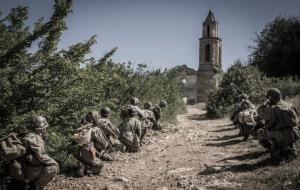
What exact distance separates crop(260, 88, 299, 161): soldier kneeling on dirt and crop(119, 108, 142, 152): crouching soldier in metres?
4.65

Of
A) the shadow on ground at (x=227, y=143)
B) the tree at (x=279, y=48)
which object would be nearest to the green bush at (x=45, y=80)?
the shadow on ground at (x=227, y=143)

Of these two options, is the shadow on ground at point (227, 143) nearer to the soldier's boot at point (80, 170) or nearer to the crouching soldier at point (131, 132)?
the crouching soldier at point (131, 132)

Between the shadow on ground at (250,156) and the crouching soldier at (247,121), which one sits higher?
the crouching soldier at (247,121)

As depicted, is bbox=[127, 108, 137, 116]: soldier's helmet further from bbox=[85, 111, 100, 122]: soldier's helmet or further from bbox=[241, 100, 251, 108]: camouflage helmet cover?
bbox=[241, 100, 251, 108]: camouflage helmet cover

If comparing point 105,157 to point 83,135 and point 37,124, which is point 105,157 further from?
point 37,124

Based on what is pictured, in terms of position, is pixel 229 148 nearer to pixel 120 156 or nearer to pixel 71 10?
pixel 120 156

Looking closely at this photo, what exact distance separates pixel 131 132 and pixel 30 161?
578cm

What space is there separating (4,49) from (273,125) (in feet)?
19.2

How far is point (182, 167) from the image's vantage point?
9078 millimetres

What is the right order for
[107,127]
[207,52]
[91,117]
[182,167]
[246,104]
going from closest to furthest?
1. [91,117]
2. [182,167]
3. [107,127]
4. [246,104]
5. [207,52]

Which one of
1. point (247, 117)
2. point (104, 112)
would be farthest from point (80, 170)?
point (247, 117)

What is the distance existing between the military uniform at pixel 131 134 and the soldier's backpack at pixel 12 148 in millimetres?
5790

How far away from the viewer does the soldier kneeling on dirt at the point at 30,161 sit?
5.89 metres

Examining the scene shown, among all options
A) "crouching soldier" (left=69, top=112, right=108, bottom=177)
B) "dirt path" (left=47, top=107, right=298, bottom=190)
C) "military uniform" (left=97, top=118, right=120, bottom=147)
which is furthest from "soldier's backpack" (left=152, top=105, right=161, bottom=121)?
"crouching soldier" (left=69, top=112, right=108, bottom=177)
